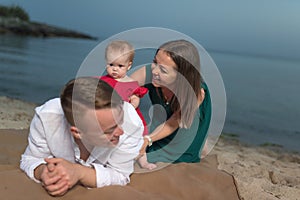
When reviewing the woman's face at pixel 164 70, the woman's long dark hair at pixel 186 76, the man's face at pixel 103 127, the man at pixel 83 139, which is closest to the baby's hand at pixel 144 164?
the man at pixel 83 139

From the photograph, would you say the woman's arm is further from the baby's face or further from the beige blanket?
the beige blanket

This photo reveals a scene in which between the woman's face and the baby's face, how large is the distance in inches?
14.5

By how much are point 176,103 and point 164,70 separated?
12.1 inches

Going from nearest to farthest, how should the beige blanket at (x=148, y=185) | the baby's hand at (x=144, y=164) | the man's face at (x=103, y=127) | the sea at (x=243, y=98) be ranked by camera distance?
the man's face at (x=103, y=127)
the beige blanket at (x=148, y=185)
the baby's hand at (x=144, y=164)
the sea at (x=243, y=98)

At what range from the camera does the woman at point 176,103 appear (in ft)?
10.2

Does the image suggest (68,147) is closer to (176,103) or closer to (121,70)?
(176,103)

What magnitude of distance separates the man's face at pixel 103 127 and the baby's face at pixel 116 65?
129cm

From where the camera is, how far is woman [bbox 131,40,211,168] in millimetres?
3117

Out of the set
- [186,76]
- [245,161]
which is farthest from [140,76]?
[245,161]

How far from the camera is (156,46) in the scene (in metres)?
3.18

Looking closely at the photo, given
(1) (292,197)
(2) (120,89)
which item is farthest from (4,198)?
(1) (292,197)

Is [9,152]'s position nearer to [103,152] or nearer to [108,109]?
[103,152]

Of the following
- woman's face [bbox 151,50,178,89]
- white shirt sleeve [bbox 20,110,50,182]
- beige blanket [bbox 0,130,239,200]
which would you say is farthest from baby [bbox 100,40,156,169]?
white shirt sleeve [bbox 20,110,50,182]

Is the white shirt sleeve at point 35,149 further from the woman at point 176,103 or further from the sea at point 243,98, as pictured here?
the sea at point 243,98
